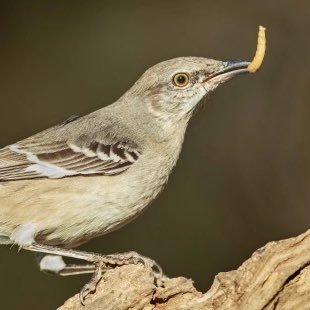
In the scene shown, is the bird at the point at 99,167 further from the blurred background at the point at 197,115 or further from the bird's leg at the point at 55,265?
the blurred background at the point at 197,115

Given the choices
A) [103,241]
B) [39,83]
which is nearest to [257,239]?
[103,241]

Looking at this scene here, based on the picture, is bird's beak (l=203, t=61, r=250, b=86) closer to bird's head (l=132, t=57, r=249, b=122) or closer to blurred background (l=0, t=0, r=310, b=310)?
bird's head (l=132, t=57, r=249, b=122)

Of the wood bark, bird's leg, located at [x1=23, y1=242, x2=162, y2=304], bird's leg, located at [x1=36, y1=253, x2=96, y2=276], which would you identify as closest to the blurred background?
bird's leg, located at [x1=36, y1=253, x2=96, y2=276]

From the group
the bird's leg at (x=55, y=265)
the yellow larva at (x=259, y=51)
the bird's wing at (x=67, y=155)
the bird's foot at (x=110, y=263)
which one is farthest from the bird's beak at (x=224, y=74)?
the bird's leg at (x=55, y=265)

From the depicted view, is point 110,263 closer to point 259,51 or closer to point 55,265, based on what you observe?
point 55,265

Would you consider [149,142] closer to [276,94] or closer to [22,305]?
[22,305]

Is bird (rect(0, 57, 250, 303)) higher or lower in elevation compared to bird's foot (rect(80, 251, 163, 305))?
higher

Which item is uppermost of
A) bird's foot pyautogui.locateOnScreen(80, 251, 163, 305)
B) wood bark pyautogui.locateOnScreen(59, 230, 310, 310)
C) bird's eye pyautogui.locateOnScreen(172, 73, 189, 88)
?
bird's eye pyautogui.locateOnScreen(172, 73, 189, 88)

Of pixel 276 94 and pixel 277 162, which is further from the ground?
pixel 276 94
